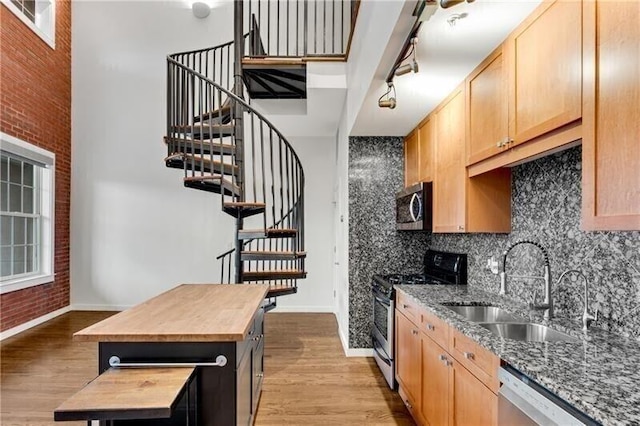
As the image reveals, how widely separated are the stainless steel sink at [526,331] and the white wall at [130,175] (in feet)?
14.4

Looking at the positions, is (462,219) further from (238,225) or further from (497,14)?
(238,225)

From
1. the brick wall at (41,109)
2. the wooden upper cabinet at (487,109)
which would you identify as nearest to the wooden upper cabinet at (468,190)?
the wooden upper cabinet at (487,109)

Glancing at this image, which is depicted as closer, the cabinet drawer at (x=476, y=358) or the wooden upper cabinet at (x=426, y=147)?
the cabinet drawer at (x=476, y=358)

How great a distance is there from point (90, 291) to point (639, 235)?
646 cm

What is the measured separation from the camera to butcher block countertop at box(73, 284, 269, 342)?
1.56 metres

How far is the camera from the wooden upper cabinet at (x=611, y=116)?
1.11 meters

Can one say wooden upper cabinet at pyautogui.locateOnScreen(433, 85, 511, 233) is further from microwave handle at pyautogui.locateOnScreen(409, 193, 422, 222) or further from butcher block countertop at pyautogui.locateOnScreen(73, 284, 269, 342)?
butcher block countertop at pyautogui.locateOnScreen(73, 284, 269, 342)

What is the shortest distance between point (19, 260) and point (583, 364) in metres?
5.92

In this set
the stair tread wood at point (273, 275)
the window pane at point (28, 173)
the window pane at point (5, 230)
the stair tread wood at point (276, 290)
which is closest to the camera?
the stair tread wood at point (276, 290)

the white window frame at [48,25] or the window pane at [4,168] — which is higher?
the white window frame at [48,25]

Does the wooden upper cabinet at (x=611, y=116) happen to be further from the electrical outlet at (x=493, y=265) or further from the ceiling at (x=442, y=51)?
the electrical outlet at (x=493, y=265)

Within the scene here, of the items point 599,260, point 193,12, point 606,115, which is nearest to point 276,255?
point 599,260

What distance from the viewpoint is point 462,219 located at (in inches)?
98.3

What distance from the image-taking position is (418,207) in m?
3.13
